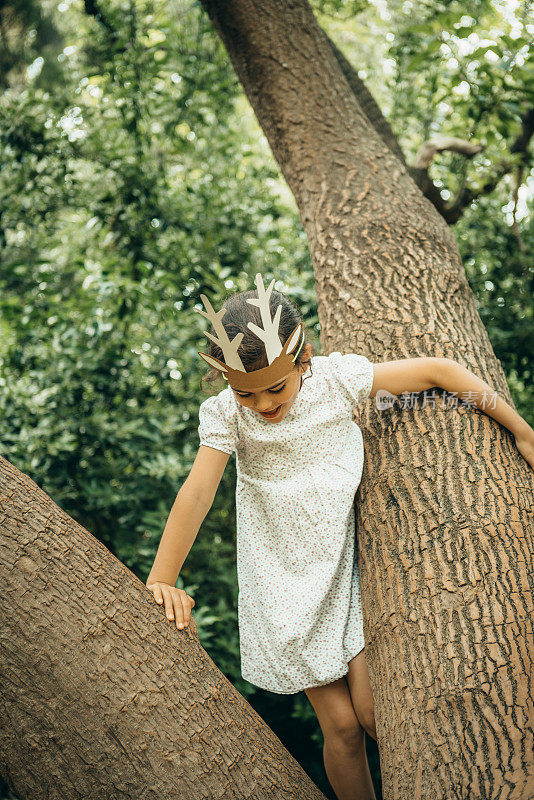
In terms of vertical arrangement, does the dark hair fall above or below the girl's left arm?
above

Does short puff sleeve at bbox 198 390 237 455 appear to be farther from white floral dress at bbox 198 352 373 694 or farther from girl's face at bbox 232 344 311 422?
girl's face at bbox 232 344 311 422

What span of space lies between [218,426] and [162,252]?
2.19 meters

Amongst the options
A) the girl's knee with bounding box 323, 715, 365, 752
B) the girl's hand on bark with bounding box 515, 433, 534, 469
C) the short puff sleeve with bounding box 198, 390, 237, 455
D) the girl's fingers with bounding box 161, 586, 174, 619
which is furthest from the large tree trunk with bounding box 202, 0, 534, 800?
the girl's fingers with bounding box 161, 586, 174, 619

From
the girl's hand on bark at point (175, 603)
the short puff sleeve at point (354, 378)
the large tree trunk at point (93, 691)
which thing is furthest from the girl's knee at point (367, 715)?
the short puff sleeve at point (354, 378)

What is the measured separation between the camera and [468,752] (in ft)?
4.37

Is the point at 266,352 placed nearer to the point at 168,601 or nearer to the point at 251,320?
the point at 251,320

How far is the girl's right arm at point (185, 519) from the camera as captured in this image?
1.69 meters

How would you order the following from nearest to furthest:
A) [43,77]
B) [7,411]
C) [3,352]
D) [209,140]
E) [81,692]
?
[81,692]
[7,411]
[3,352]
[209,140]
[43,77]

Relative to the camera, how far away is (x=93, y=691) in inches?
50.0

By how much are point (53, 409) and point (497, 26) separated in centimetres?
331

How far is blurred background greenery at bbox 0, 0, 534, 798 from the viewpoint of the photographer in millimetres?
2938

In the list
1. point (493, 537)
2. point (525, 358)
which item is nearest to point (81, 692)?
point (493, 537)

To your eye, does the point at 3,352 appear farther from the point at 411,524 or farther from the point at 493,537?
the point at 493,537

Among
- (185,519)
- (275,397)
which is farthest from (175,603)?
(275,397)
